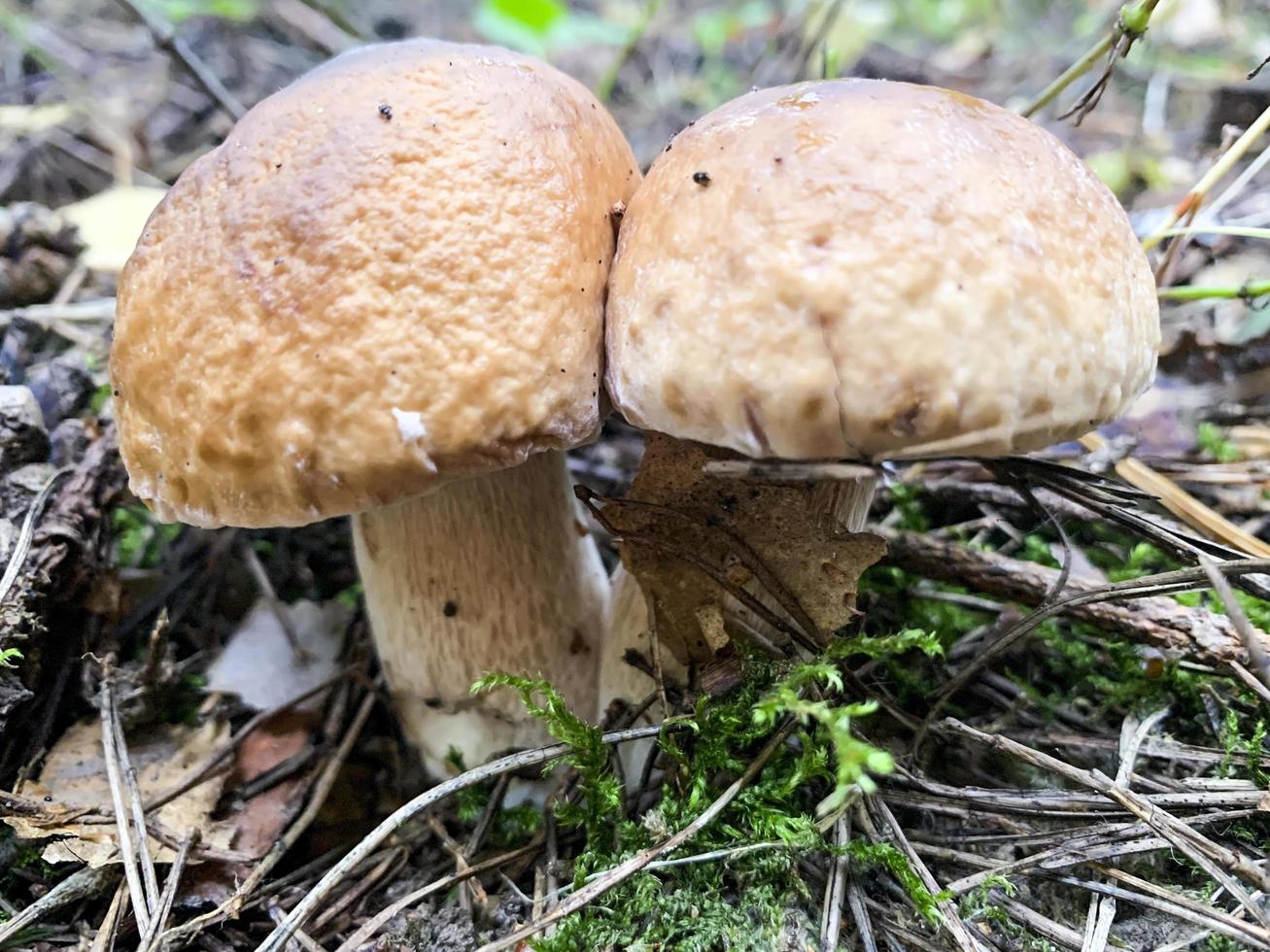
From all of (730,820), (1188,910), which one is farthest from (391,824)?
(1188,910)

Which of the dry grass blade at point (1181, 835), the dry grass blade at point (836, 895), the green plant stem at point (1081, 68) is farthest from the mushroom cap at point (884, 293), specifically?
A: the green plant stem at point (1081, 68)

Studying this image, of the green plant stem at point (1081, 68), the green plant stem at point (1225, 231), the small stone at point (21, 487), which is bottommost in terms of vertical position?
the small stone at point (21, 487)

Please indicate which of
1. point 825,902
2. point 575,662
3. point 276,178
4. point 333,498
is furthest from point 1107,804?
point 276,178

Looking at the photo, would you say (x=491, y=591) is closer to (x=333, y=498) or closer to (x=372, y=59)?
(x=333, y=498)

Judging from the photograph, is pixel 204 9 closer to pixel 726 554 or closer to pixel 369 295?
pixel 369 295

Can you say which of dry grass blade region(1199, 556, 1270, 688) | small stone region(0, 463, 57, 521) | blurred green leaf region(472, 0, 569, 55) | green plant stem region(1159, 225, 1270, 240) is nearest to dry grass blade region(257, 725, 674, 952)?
dry grass blade region(1199, 556, 1270, 688)

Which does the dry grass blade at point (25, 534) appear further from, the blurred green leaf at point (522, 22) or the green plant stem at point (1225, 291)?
the blurred green leaf at point (522, 22)
